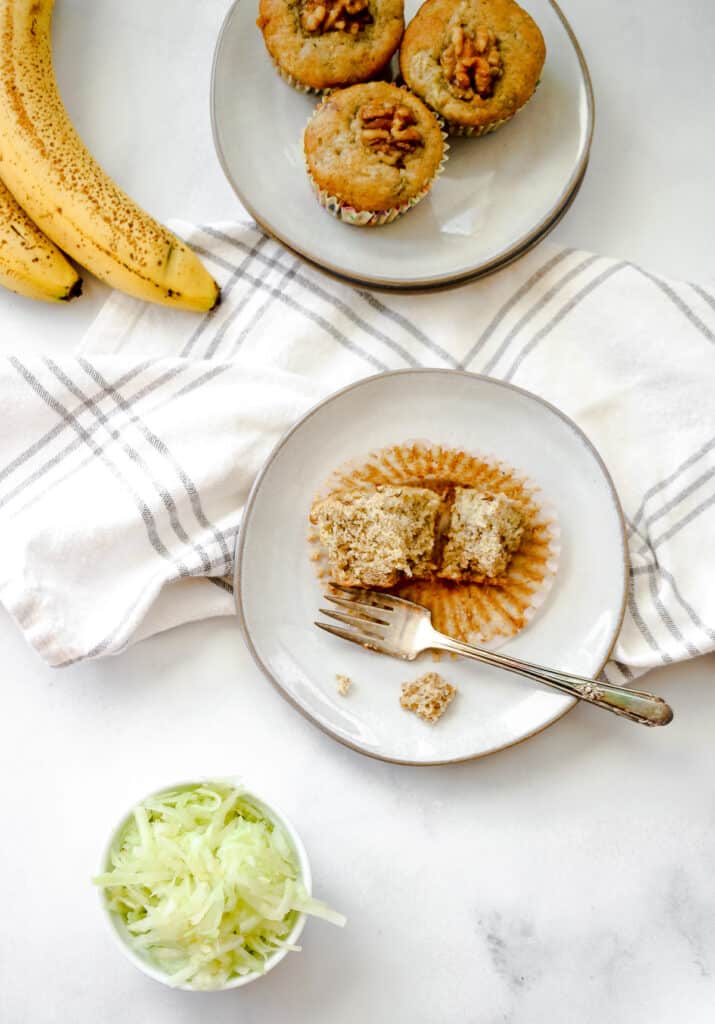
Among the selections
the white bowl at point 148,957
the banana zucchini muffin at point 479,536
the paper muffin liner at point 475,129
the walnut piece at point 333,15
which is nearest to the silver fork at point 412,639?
the banana zucchini muffin at point 479,536

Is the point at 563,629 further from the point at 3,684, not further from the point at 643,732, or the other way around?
the point at 3,684

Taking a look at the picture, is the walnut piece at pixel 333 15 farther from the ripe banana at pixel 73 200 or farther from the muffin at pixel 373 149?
the ripe banana at pixel 73 200

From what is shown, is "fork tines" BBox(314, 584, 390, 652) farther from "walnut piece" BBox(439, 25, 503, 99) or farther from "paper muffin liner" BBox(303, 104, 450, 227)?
"walnut piece" BBox(439, 25, 503, 99)

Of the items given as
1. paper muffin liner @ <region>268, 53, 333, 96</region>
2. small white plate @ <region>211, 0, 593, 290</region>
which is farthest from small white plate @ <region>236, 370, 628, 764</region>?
paper muffin liner @ <region>268, 53, 333, 96</region>

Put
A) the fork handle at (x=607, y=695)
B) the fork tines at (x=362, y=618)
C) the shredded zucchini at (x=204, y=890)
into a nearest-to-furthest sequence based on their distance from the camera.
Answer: the shredded zucchini at (x=204, y=890) → the fork handle at (x=607, y=695) → the fork tines at (x=362, y=618)

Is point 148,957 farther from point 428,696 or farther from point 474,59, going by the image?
point 474,59

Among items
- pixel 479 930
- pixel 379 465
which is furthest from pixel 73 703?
pixel 479 930
